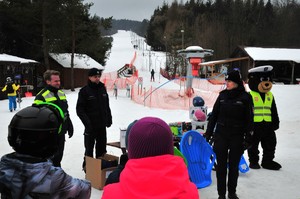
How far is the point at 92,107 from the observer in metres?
5.37

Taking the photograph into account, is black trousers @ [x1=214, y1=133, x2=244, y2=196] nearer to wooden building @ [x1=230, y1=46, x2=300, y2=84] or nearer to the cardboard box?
the cardboard box

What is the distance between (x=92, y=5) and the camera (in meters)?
32.7

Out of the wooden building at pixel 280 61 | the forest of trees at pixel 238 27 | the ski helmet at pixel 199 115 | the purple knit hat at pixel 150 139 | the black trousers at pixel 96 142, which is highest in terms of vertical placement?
the forest of trees at pixel 238 27

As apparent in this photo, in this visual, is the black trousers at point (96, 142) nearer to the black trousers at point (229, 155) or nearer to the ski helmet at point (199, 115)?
the ski helmet at point (199, 115)

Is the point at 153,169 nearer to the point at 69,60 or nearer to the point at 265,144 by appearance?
the point at 265,144


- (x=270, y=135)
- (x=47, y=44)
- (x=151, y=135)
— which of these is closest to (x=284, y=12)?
(x=47, y=44)

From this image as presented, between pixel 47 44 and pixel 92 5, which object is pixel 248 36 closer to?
pixel 92 5

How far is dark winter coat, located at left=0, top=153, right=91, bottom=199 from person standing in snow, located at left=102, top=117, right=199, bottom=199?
30cm

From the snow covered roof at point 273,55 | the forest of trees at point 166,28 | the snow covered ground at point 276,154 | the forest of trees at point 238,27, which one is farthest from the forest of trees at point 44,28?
the forest of trees at point 238,27

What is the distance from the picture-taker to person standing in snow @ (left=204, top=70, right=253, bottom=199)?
14.2ft

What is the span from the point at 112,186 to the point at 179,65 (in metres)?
46.2

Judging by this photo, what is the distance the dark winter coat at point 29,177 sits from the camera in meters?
1.64

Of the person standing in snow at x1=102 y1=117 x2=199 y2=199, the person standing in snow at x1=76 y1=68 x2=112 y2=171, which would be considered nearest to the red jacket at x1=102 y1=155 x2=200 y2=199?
the person standing in snow at x1=102 y1=117 x2=199 y2=199

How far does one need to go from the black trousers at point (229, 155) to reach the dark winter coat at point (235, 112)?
10cm
